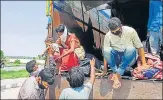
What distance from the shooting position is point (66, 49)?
5625mm

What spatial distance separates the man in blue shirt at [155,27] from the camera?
5.27 metres

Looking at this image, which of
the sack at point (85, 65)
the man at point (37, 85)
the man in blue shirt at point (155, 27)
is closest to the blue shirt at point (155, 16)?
the man in blue shirt at point (155, 27)

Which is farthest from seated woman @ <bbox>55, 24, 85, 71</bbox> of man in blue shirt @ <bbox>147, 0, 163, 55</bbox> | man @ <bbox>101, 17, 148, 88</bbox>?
A: man in blue shirt @ <bbox>147, 0, 163, 55</bbox>

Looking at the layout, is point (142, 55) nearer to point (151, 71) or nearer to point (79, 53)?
point (151, 71)

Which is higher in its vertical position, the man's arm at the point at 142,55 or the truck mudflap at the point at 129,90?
the man's arm at the point at 142,55

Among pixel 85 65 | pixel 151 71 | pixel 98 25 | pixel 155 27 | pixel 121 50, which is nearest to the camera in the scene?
pixel 151 71

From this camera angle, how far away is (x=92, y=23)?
830cm

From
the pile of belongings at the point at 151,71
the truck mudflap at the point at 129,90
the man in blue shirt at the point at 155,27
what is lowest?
the truck mudflap at the point at 129,90

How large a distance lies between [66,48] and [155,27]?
172cm

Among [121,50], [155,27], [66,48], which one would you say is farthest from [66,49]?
[155,27]

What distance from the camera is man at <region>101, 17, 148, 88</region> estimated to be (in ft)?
15.3

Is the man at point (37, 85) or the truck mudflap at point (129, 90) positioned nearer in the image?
the man at point (37, 85)

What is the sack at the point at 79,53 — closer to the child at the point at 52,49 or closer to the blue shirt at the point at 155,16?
the child at the point at 52,49

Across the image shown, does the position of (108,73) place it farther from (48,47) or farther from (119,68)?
(48,47)
